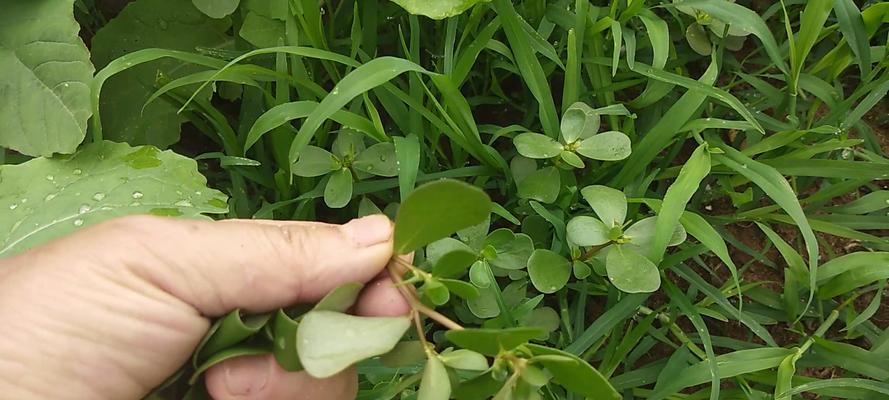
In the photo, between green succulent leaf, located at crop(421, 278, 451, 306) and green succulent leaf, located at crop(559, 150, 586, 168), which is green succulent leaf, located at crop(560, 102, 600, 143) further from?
green succulent leaf, located at crop(421, 278, 451, 306)

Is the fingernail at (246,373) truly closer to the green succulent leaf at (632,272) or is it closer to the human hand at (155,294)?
the human hand at (155,294)

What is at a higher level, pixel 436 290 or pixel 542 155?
pixel 436 290

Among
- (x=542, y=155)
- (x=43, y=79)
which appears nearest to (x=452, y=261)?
(x=542, y=155)

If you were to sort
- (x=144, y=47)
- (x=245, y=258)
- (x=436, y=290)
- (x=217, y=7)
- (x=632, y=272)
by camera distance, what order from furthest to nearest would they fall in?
(x=144, y=47)
(x=217, y=7)
(x=632, y=272)
(x=245, y=258)
(x=436, y=290)

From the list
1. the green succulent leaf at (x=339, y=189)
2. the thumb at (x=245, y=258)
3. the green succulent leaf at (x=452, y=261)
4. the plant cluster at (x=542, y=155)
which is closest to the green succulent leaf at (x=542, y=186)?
the plant cluster at (x=542, y=155)

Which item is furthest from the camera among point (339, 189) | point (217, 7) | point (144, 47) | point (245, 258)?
point (144, 47)

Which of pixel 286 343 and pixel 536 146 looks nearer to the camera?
pixel 286 343

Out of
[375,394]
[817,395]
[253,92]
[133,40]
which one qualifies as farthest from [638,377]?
[133,40]

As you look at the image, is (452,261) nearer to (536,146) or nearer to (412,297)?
(412,297)

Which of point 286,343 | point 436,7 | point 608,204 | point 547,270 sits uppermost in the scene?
point 436,7
